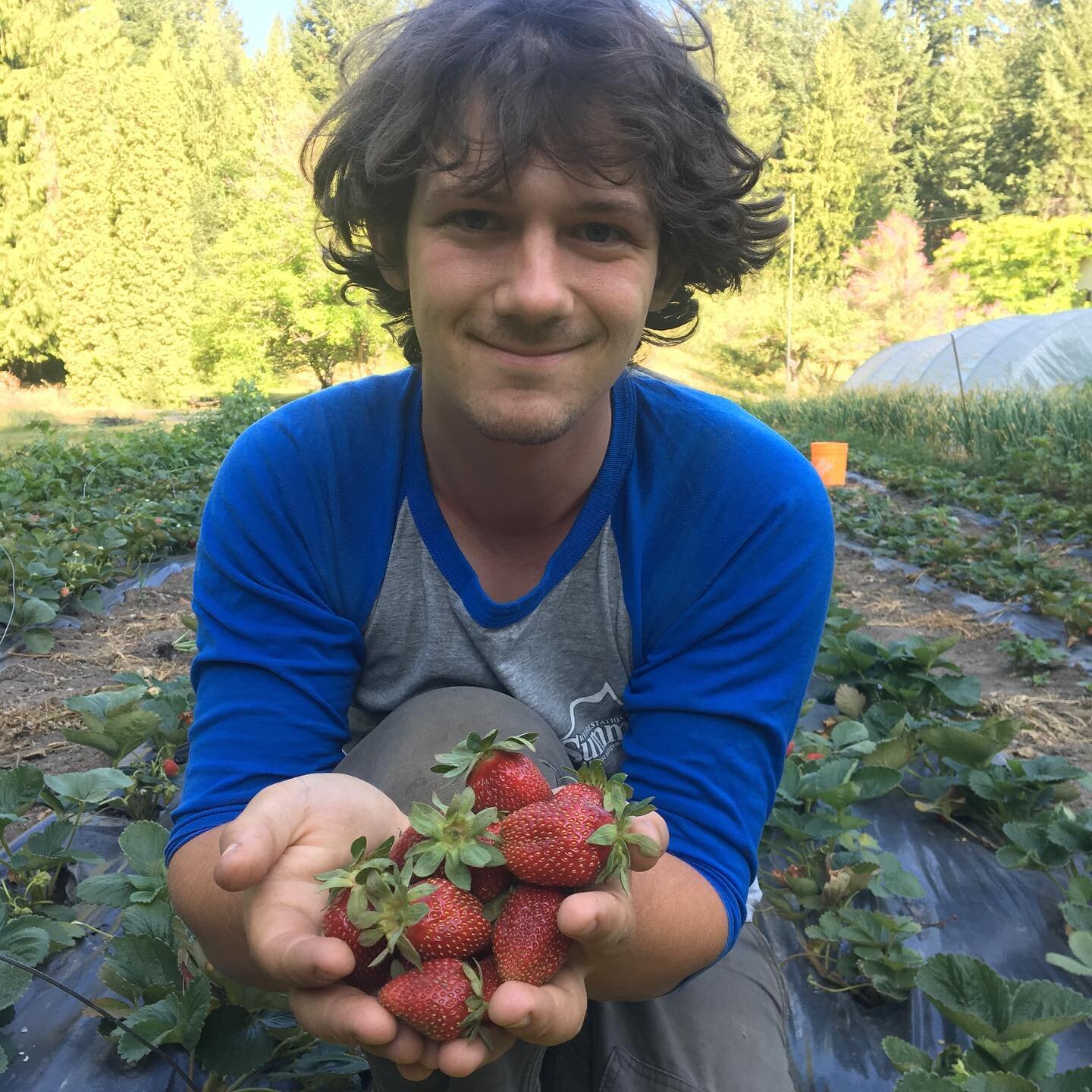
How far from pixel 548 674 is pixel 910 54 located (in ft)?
155

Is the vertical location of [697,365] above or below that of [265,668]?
below

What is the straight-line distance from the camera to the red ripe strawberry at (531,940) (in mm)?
1118

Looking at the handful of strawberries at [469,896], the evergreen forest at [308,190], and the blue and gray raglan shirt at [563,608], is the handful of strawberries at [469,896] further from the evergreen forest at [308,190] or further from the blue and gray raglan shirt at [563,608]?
the evergreen forest at [308,190]

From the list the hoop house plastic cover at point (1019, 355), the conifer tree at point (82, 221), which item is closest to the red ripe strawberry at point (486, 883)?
the hoop house plastic cover at point (1019, 355)

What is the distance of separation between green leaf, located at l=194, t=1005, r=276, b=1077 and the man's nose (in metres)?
1.14

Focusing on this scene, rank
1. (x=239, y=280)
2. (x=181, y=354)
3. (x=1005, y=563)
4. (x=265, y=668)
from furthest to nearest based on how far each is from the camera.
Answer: (x=239, y=280)
(x=181, y=354)
(x=1005, y=563)
(x=265, y=668)

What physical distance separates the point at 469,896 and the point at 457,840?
0.07 m

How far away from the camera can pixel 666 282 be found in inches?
77.0

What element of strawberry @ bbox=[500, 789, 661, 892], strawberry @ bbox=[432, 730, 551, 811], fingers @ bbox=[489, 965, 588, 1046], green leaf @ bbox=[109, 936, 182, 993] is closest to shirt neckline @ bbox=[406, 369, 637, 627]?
strawberry @ bbox=[432, 730, 551, 811]

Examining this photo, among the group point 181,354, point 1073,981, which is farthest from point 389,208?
point 181,354

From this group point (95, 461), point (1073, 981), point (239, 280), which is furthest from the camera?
point (239, 280)

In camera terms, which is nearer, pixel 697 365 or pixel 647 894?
pixel 647 894

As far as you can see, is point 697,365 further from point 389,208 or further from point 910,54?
point 389,208

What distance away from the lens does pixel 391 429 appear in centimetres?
179
